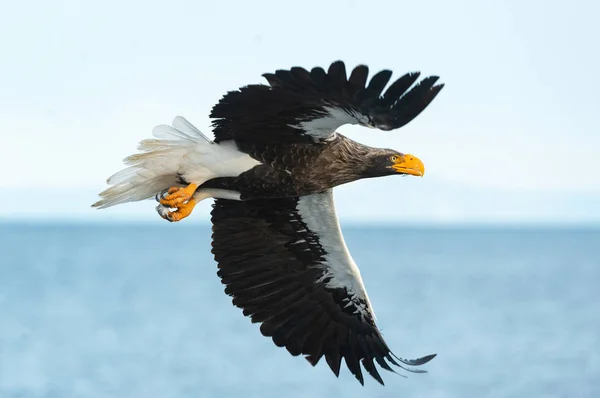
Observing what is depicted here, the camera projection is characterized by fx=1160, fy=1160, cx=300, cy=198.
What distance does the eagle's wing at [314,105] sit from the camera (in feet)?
23.4

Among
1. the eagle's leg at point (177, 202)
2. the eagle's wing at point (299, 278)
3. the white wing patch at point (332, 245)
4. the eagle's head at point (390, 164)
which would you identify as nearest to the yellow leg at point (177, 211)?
the eagle's leg at point (177, 202)

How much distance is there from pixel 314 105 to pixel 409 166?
1064 mm

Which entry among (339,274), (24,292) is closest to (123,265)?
(24,292)

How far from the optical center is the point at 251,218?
8.87 meters

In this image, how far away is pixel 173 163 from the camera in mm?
8266

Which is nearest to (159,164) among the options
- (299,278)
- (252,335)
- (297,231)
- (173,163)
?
(173,163)

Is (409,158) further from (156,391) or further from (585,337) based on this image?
(585,337)

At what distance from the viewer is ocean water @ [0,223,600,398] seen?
2594cm

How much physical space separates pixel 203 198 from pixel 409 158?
5.03 ft

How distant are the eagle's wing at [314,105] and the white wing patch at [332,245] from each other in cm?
91

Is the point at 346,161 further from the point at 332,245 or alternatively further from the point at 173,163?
the point at 173,163

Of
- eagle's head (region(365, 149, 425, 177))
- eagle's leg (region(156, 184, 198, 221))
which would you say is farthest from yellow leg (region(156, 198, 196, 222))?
eagle's head (region(365, 149, 425, 177))

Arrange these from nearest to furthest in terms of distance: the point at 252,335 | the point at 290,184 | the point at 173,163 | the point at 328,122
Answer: the point at 328,122, the point at 290,184, the point at 173,163, the point at 252,335

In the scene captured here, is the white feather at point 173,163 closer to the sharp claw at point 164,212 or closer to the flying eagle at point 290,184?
the flying eagle at point 290,184
